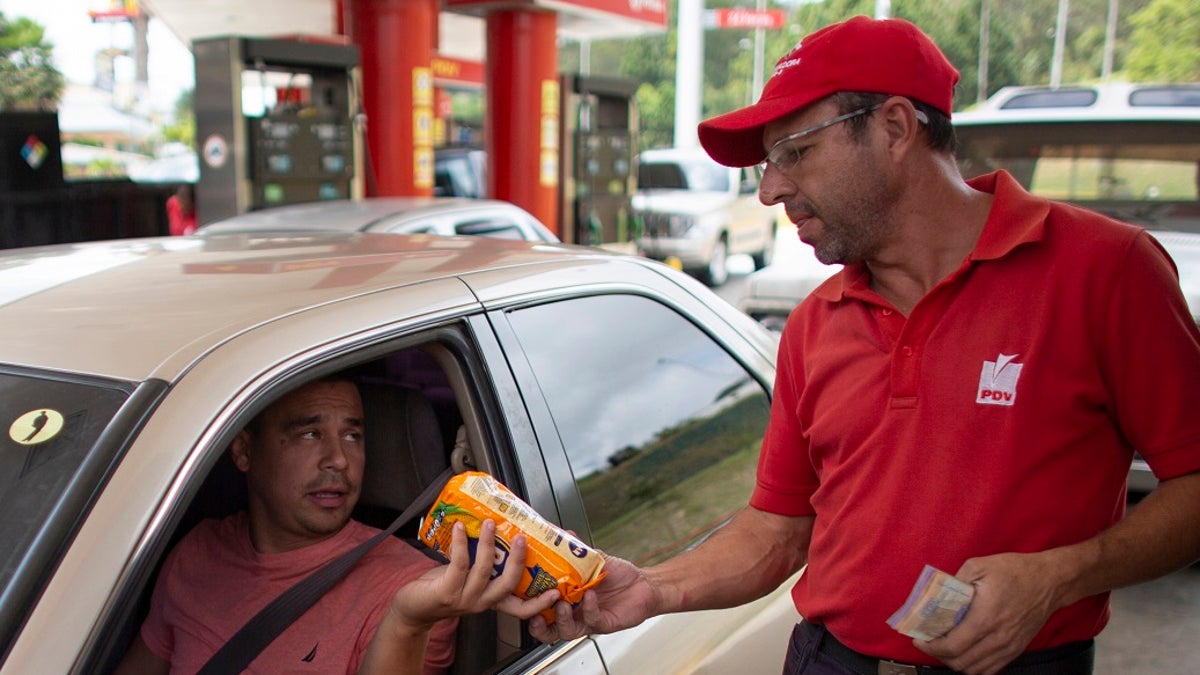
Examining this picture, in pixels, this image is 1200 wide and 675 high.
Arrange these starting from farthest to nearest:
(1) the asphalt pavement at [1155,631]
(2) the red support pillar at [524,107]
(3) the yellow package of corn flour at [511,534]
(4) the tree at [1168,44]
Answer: (4) the tree at [1168,44] < (2) the red support pillar at [524,107] < (1) the asphalt pavement at [1155,631] < (3) the yellow package of corn flour at [511,534]

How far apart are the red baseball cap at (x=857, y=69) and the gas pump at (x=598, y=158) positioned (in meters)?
10.3

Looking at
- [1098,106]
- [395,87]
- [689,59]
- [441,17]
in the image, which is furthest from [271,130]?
[689,59]

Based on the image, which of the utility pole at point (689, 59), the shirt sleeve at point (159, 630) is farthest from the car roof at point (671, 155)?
the shirt sleeve at point (159, 630)

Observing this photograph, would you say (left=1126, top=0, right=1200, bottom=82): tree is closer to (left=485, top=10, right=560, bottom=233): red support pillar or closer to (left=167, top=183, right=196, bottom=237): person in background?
(left=485, top=10, right=560, bottom=233): red support pillar

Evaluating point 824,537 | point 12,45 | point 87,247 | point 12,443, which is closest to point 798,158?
point 824,537

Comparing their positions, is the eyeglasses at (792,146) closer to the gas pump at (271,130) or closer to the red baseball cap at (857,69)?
the red baseball cap at (857,69)

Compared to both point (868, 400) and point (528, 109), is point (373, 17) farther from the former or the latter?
point (868, 400)

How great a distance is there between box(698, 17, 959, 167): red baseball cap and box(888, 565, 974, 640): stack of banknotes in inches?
30.0

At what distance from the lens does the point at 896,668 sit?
176 cm

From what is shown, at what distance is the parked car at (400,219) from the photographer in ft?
20.3

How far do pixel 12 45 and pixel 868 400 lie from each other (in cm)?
1684

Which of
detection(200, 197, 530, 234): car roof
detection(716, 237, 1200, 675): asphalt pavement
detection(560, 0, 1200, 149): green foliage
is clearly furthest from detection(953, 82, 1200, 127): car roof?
detection(560, 0, 1200, 149): green foliage

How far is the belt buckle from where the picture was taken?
1.75 m

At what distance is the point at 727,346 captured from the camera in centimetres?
284
